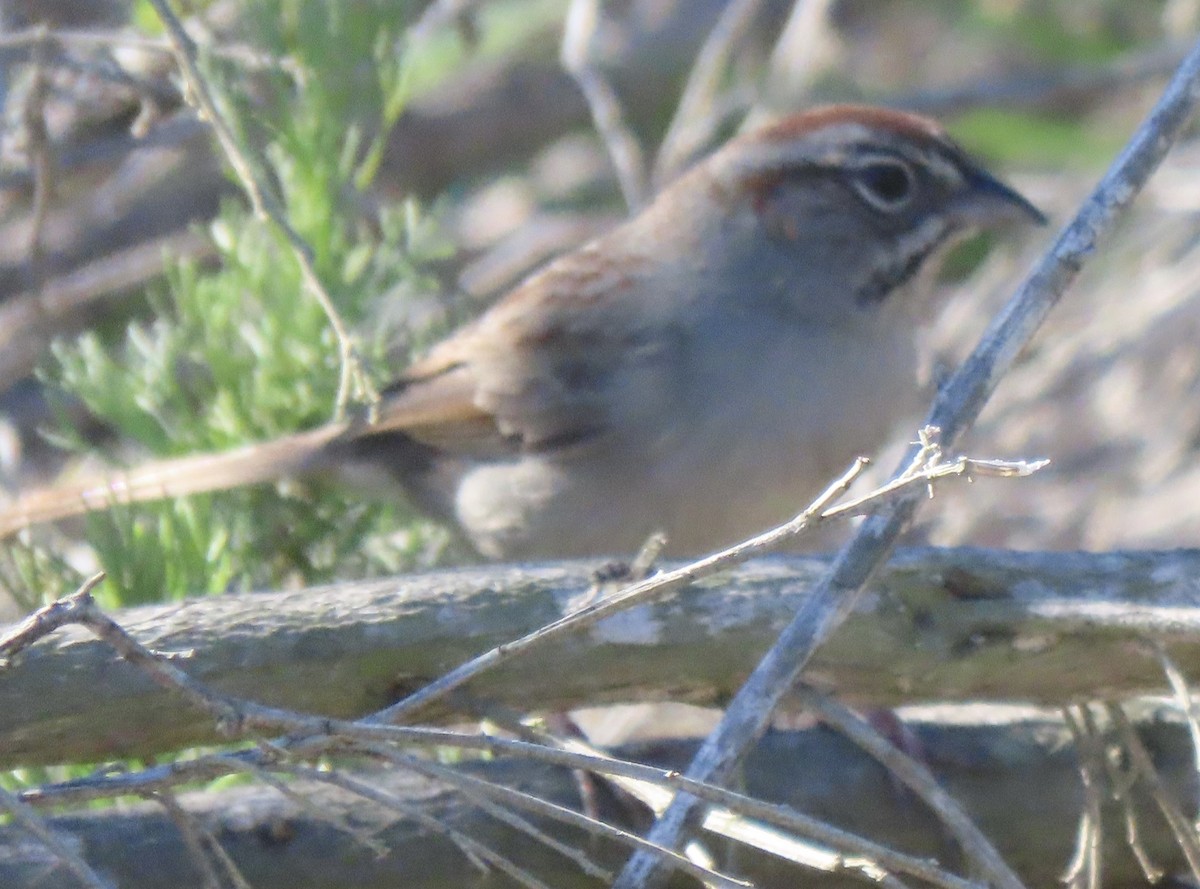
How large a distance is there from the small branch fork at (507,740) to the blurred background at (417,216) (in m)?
1.08

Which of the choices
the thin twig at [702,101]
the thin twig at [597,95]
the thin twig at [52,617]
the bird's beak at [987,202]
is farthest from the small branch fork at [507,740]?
the thin twig at [702,101]

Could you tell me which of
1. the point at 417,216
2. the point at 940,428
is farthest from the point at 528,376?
the point at 940,428

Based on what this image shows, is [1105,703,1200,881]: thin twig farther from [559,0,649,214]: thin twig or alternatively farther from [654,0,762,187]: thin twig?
[654,0,762,187]: thin twig

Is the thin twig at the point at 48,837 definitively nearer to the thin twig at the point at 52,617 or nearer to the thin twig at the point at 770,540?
the thin twig at the point at 52,617

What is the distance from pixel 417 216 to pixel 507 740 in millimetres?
2079

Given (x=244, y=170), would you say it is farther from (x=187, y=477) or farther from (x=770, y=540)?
(x=770, y=540)

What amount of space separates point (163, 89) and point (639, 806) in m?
1.80

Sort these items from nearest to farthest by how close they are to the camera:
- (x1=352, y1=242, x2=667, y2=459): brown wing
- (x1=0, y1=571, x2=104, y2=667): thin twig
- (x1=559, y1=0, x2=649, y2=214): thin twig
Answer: (x1=0, y1=571, x2=104, y2=667): thin twig, (x1=352, y1=242, x2=667, y2=459): brown wing, (x1=559, y1=0, x2=649, y2=214): thin twig

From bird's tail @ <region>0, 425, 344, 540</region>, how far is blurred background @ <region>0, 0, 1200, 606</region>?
7cm

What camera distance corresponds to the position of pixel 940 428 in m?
1.95

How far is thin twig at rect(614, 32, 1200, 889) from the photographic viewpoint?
1727mm

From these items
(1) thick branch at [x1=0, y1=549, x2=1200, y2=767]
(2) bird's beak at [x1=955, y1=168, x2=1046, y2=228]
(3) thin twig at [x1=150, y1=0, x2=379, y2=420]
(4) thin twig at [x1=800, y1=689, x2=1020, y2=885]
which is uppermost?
(3) thin twig at [x1=150, y1=0, x2=379, y2=420]

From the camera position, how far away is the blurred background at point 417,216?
10.4 ft

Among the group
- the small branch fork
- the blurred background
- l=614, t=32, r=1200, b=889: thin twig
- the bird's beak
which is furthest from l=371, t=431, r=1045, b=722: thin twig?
the bird's beak
